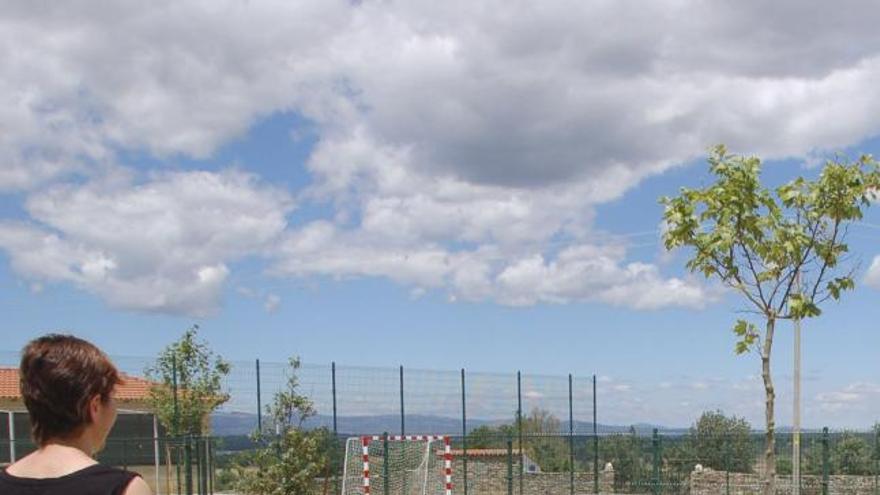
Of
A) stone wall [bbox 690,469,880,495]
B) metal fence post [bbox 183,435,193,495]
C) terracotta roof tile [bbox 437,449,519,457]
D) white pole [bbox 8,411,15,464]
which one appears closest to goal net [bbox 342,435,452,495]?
terracotta roof tile [bbox 437,449,519,457]

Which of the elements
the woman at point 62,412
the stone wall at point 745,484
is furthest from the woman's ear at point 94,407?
the stone wall at point 745,484

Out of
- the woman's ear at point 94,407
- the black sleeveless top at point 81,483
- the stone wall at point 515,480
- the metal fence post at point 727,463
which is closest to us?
the black sleeveless top at point 81,483

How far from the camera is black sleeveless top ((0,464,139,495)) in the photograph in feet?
8.19

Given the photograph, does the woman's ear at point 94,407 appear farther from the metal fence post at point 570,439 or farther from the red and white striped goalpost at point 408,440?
the metal fence post at point 570,439

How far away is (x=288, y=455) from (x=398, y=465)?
3583mm

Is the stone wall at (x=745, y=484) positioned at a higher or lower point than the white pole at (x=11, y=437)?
lower

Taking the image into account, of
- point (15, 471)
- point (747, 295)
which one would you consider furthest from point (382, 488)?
point (15, 471)

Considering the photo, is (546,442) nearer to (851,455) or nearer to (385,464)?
(385,464)

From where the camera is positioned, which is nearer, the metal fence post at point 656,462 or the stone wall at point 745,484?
the metal fence post at point 656,462

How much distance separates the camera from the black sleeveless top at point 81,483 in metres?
2.50

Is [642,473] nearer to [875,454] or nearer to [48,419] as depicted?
[875,454]

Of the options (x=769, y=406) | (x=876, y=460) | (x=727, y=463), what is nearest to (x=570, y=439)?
(x=727, y=463)

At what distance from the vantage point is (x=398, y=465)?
74.2ft

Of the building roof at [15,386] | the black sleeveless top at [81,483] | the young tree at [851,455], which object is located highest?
the black sleeveless top at [81,483]
